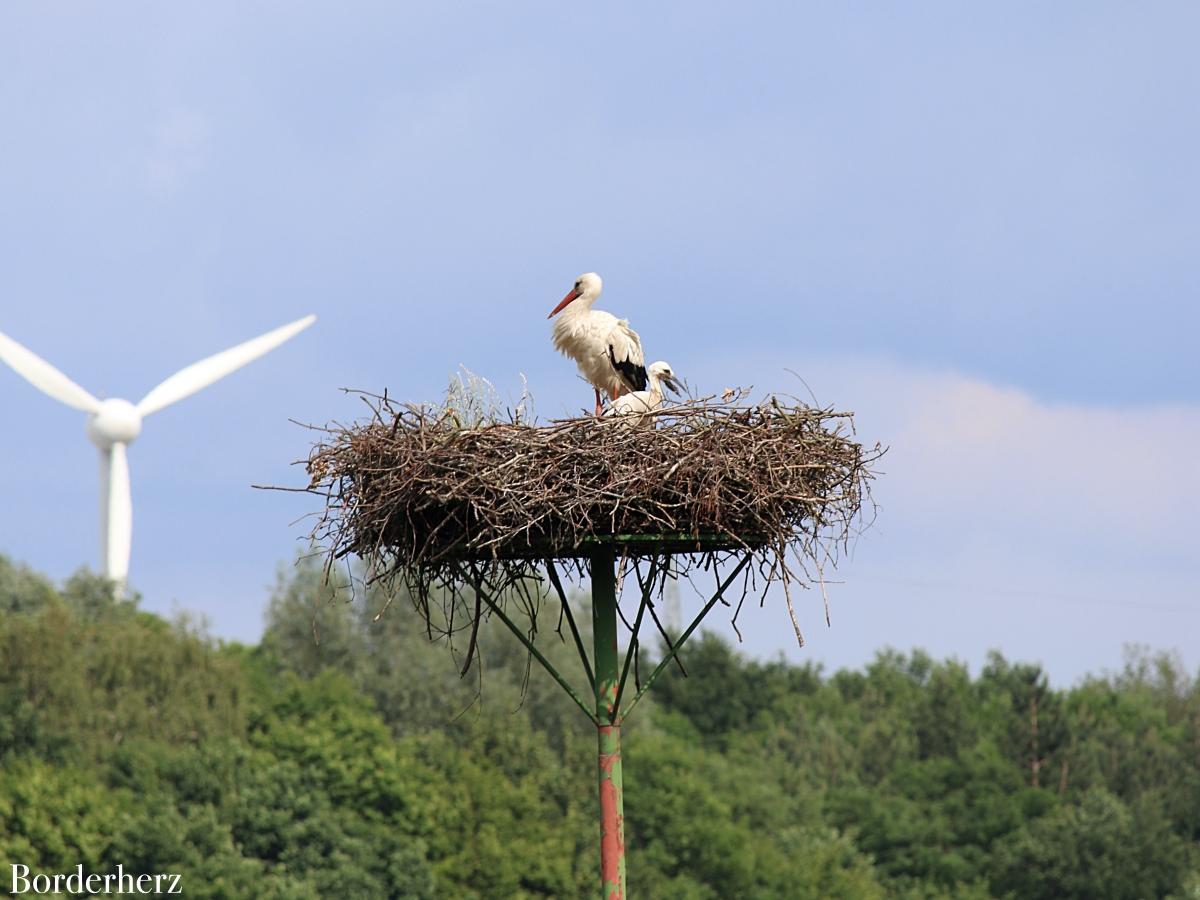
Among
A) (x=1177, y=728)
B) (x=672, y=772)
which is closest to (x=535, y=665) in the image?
(x=672, y=772)

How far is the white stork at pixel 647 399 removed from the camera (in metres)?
11.9

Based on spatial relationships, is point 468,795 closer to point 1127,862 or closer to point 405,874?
point 405,874

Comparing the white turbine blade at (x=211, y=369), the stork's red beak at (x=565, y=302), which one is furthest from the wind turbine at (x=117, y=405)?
the stork's red beak at (x=565, y=302)

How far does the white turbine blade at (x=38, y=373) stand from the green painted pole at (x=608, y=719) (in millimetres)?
41507

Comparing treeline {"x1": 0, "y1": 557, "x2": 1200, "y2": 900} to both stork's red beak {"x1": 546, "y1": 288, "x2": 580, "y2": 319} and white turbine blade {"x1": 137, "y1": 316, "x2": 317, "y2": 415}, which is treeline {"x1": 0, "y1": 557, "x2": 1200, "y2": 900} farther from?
stork's red beak {"x1": 546, "y1": 288, "x2": 580, "y2": 319}

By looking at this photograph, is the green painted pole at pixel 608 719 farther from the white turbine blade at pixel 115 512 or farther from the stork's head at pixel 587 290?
the white turbine blade at pixel 115 512

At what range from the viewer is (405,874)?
5947 centimetres

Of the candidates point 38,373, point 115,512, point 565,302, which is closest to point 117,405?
point 115,512

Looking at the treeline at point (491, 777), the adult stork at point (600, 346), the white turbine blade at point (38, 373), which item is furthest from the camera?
the treeline at point (491, 777)

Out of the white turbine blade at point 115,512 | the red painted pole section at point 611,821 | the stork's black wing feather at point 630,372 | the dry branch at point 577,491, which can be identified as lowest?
the red painted pole section at point 611,821

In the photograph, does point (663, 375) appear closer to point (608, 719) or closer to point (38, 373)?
point (608, 719)

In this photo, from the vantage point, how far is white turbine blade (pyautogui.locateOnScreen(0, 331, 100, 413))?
50969 mm

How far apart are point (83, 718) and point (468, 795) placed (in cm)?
1205

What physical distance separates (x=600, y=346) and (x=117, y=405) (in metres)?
54.7
